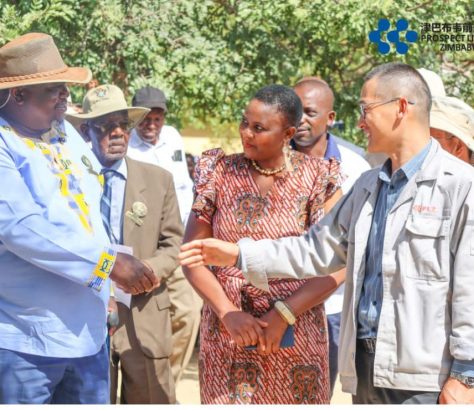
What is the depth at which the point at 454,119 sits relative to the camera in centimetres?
512

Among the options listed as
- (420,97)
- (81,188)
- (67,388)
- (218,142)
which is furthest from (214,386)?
(218,142)

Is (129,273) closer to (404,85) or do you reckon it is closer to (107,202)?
(107,202)

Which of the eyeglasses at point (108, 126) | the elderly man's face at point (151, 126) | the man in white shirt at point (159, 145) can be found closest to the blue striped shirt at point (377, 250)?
the eyeglasses at point (108, 126)

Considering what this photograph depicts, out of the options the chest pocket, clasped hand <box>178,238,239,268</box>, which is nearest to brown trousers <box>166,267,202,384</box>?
clasped hand <box>178,238,239,268</box>

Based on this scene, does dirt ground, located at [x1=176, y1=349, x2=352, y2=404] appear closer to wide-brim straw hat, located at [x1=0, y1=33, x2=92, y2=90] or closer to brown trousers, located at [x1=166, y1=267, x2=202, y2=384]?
brown trousers, located at [x1=166, y1=267, x2=202, y2=384]

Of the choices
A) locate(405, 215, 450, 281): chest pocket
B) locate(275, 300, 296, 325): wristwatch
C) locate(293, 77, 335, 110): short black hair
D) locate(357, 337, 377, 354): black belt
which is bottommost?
locate(275, 300, 296, 325): wristwatch

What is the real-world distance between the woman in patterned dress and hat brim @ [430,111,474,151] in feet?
1.93

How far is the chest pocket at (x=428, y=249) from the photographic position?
3.71 meters

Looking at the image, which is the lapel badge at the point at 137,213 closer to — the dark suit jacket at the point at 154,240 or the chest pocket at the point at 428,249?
the dark suit jacket at the point at 154,240

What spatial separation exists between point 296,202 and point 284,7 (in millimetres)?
4090

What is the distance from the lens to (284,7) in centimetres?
852

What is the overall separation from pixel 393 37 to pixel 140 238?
3.70m

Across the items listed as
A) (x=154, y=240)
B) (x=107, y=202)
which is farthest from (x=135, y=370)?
(x=107, y=202)

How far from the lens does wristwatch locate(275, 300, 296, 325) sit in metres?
4.65
